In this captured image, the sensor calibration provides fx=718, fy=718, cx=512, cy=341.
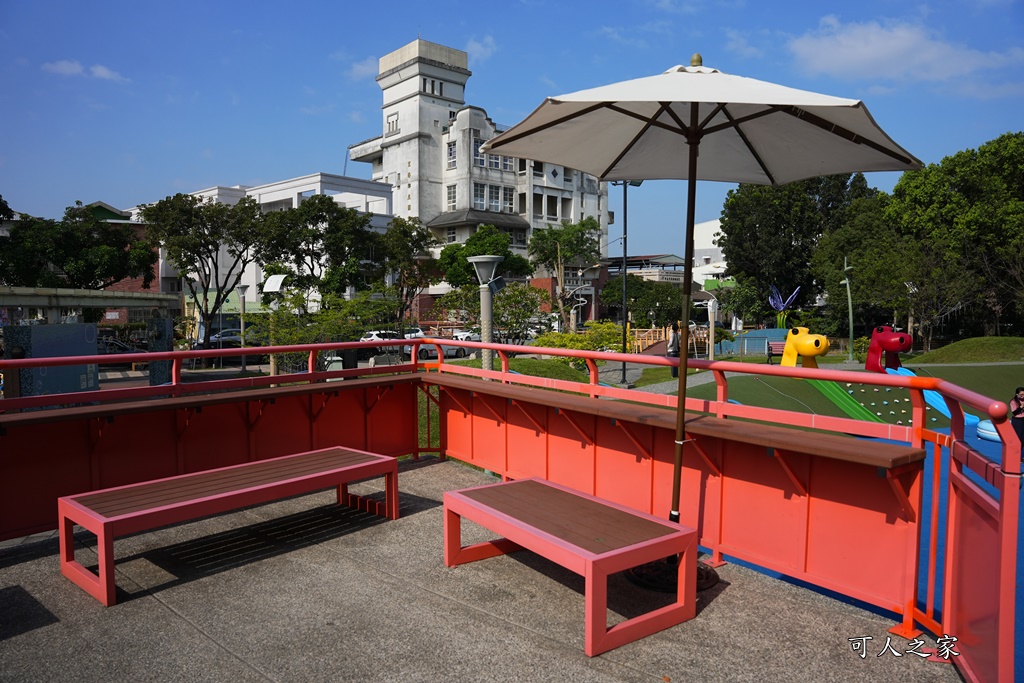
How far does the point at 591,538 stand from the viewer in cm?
435

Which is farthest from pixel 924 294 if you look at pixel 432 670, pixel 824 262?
pixel 432 670

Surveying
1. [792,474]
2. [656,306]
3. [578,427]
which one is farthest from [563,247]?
[792,474]

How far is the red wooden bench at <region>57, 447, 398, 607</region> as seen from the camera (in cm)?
477

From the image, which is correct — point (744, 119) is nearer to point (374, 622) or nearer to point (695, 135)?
point (695, 135)

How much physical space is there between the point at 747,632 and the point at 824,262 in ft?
189

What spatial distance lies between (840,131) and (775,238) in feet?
203

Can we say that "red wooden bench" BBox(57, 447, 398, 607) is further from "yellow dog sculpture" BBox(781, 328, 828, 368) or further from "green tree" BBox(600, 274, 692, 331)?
"green tree" BBox(600, 274, 692, 331)

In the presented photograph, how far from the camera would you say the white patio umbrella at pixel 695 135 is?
418 centimetres

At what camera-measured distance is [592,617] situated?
4004 mm

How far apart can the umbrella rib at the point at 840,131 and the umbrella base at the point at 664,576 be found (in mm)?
3086

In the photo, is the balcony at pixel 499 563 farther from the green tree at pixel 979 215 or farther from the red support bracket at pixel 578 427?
the green tree at pixel 979 215

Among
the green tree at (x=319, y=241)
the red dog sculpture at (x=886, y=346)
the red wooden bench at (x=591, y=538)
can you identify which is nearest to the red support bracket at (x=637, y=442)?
the red wooden bench at (x=591, y=538)

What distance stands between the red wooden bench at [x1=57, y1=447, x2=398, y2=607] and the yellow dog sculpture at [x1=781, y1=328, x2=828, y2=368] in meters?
7.16

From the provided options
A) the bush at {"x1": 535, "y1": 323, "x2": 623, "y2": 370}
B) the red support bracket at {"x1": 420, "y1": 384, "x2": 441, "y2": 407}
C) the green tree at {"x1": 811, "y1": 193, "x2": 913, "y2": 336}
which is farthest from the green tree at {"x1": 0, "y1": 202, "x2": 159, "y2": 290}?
the green tree at {"x1": 811, "y1": 193, "x2": 913, "y2": 336}
